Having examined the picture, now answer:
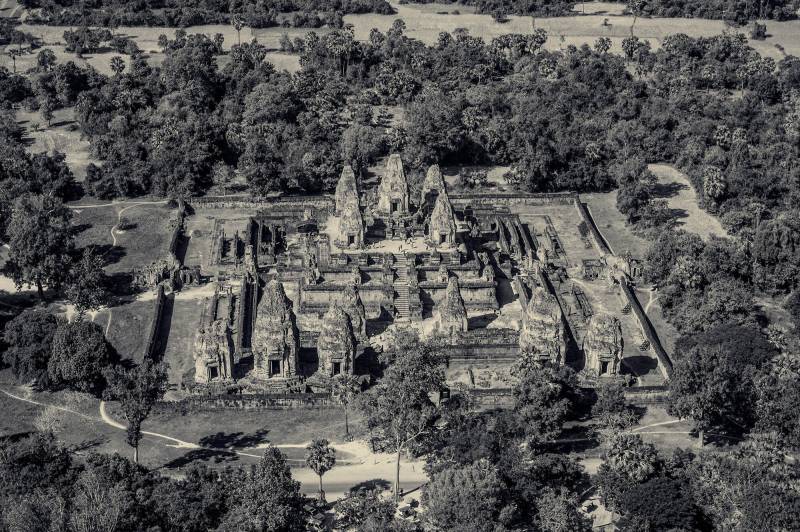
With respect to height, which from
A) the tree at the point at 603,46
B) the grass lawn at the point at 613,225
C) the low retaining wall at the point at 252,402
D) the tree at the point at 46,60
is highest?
the tree at the point at 603,46

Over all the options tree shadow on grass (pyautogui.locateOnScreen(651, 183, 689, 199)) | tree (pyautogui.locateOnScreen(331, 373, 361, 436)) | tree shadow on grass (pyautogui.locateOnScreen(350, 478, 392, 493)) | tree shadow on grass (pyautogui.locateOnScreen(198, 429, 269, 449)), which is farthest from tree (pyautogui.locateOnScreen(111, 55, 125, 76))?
tree shadow on grass (pyautogui.locateOnScreen(350, 478, 392, 493))

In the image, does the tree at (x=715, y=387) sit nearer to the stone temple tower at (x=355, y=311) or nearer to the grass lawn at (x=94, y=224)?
the stone temple tower at (x=355, y=311)

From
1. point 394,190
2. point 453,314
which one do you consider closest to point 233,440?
point 453,314

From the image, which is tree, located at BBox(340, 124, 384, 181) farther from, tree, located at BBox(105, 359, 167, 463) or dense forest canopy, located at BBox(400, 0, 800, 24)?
dense forest canopy, located at BBox(400, 0, 800, 24)

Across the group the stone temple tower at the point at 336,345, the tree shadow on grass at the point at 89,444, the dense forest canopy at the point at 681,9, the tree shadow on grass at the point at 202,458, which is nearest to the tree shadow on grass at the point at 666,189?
the stone temple tower at the point at 336,345

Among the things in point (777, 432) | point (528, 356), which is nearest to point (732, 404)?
point (777, 432)

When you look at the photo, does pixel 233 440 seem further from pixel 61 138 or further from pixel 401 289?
pixel 61 138
